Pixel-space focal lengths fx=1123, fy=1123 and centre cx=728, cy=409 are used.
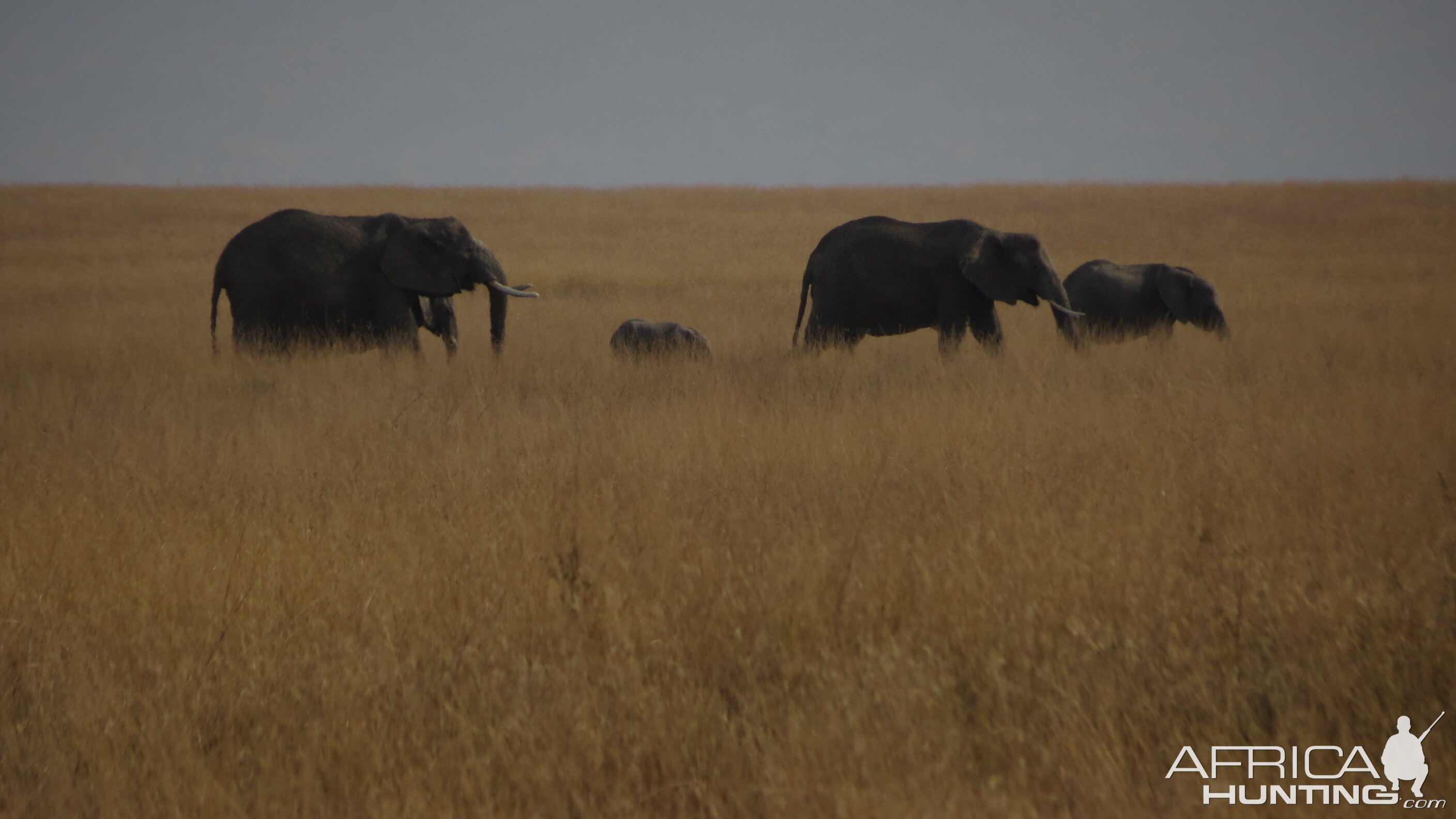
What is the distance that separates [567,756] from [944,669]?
122cm

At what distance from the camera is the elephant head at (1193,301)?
14281 mm

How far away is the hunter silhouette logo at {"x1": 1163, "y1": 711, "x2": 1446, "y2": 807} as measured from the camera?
2732mm

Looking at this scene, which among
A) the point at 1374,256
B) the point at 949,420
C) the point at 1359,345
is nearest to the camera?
the point at 949,420

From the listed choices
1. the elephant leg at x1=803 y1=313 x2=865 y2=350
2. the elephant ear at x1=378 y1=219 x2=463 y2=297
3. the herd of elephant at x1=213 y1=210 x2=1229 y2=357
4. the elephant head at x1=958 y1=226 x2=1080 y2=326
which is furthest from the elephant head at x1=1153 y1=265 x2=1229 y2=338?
the elephant ear at x1=378 y1=219 x2=463 y2=297

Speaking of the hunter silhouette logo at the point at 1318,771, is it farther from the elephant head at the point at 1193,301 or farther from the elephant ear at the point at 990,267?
the elephant head at the point at 1193,301

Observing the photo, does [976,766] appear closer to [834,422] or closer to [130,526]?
[130,526]

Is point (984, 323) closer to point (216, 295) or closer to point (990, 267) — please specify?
point (990, 267)

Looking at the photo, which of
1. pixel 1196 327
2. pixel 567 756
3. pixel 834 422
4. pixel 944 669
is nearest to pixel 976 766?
pixel 944 669

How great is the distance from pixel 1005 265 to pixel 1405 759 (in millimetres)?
9496

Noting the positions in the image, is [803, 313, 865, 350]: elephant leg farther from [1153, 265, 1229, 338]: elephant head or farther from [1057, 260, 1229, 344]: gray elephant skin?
[1153, 265, 1229, 338]: elephant head

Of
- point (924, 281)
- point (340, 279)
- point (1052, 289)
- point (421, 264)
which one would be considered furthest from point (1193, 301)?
point (340, 279)

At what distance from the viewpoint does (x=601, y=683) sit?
360 cm

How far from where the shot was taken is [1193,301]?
1436 cm

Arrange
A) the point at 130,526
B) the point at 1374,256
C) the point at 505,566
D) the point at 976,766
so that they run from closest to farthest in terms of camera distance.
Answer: the point at 976,766 < the point at 505,566 < the point at 130,526 < the point at 1374,256
